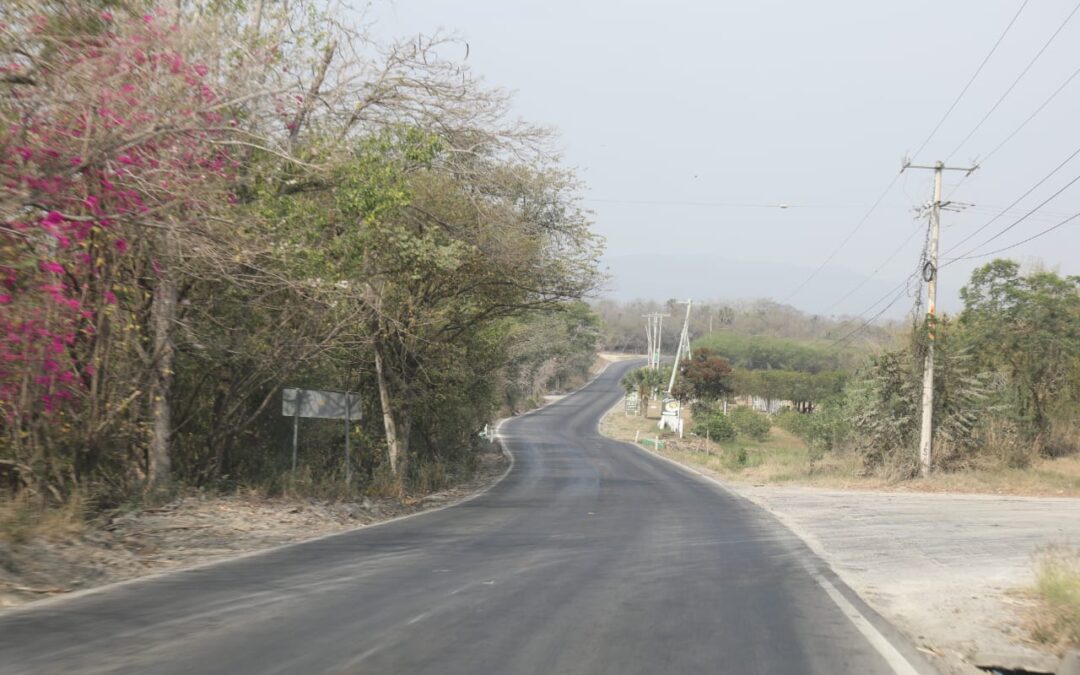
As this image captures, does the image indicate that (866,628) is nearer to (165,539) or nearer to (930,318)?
(165,539)

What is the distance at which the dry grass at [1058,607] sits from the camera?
7129 millimetres

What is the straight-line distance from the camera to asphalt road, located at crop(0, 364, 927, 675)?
20.9ft

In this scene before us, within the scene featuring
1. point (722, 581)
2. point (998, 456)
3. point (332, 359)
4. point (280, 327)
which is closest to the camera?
point (722, 581)

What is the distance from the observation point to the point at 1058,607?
750 cm

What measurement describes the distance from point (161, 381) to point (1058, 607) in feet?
39.3

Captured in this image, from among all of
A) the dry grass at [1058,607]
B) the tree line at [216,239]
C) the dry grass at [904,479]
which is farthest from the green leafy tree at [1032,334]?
the dry grass at [1058,607]

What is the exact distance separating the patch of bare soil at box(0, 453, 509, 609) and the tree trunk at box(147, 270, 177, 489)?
27.0 inches

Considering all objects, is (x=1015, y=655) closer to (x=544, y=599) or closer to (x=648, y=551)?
(x=544, y=599)

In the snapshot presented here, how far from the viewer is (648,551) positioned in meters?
12.9

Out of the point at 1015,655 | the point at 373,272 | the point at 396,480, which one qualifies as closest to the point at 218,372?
the point at 373,272

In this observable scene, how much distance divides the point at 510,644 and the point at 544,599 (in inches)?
75.7

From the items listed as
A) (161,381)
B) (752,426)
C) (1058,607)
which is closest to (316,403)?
(161,381)

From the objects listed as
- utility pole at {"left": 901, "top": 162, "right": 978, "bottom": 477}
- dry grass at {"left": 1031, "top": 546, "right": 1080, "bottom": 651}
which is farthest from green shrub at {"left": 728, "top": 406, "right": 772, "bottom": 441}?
dry grass at {"left": 1031, "top": 546, "right": 1080, "bottom": 651}

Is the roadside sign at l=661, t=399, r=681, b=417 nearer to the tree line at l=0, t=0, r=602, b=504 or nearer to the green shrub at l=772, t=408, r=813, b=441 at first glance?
the green shrub at l=772, t=408, r=813, b=441
